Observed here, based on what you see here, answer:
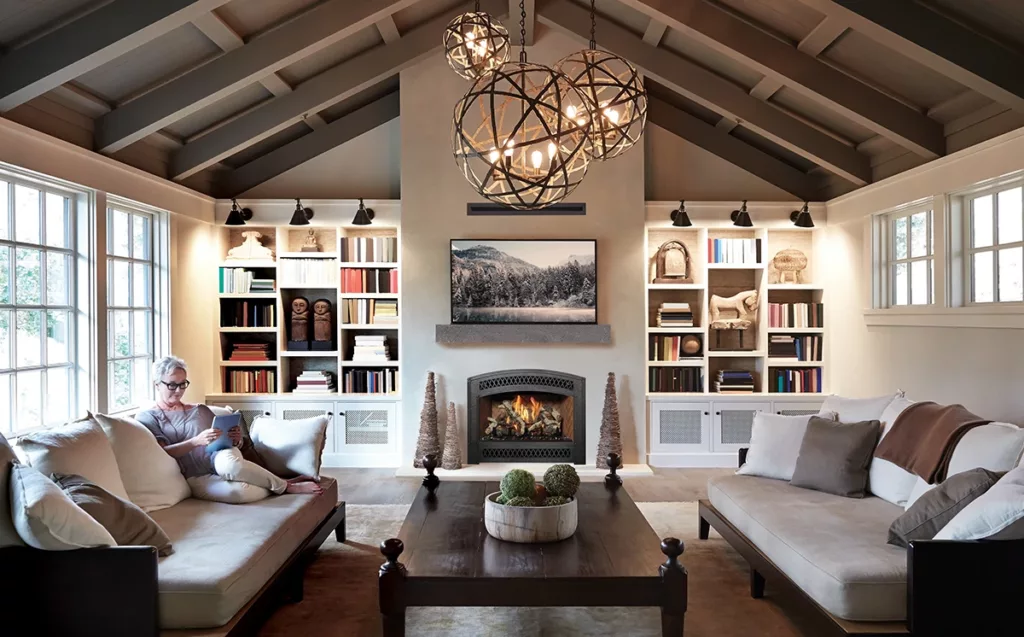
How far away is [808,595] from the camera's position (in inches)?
113

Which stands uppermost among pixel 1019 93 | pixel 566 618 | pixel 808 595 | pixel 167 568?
pixel 1019 93

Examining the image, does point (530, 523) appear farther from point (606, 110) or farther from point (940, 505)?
point (606, 110)

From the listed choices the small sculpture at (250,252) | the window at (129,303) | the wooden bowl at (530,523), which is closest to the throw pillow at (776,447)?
the wooden bowl at (530,523)

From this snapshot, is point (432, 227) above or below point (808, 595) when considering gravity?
above

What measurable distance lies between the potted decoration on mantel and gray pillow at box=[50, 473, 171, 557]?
1.36 meters

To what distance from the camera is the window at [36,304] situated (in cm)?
407

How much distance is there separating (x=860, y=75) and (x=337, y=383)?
5019 mm

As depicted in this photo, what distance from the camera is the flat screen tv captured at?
253 inches

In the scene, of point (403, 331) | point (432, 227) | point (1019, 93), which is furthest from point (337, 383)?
point (1019, 93)

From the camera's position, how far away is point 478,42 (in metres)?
3.18

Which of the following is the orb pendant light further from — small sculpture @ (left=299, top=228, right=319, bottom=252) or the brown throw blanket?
small sculpture @ (left=299, top=228, right=319, bottom=252)

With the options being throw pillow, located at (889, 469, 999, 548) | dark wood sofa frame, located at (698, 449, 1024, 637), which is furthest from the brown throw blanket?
dark wood sofa frame, located at (698, 449, 1024, 637)

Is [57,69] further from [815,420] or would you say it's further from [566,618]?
[815,420]

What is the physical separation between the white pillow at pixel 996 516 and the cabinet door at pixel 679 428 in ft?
12.9
